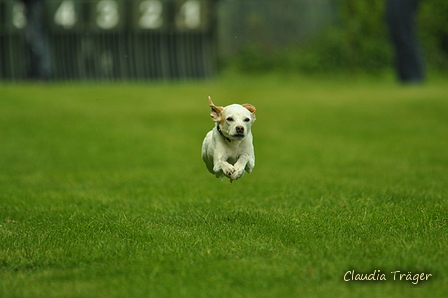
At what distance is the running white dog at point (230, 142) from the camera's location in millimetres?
7152

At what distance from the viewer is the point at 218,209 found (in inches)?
401

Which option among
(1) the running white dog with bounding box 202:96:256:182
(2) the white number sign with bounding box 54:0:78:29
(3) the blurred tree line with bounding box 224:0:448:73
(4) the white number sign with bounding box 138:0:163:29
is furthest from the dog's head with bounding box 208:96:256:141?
(3) the blurred tree line with bounding box 224:0:448:73

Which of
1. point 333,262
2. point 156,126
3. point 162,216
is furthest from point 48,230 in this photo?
point 156,126

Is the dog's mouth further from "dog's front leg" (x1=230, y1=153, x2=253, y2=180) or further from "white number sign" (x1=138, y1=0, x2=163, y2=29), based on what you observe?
"white number sign" (x1=138, y1=0, x2=163, y2=29)

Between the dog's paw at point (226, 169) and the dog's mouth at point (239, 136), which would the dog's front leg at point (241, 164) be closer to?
the dog's paw at point (226, 169)

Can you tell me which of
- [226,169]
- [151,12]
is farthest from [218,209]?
[151,12]

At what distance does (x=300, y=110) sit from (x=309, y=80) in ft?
61.3

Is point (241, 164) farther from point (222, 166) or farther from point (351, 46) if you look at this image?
point (351, 46)

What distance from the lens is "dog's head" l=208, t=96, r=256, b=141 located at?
7090mm

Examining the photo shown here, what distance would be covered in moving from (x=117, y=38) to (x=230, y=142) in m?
34.1

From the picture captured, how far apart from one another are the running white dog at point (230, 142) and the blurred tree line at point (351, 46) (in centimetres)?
3909

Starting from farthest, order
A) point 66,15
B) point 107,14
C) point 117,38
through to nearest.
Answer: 1. point 117,38
2. point 107,14
3. point 66,15

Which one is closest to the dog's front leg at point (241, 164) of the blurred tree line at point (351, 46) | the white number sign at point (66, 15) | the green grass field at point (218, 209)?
the green grass field at point (218, 209)

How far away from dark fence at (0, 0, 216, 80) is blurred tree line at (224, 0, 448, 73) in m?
10.1
